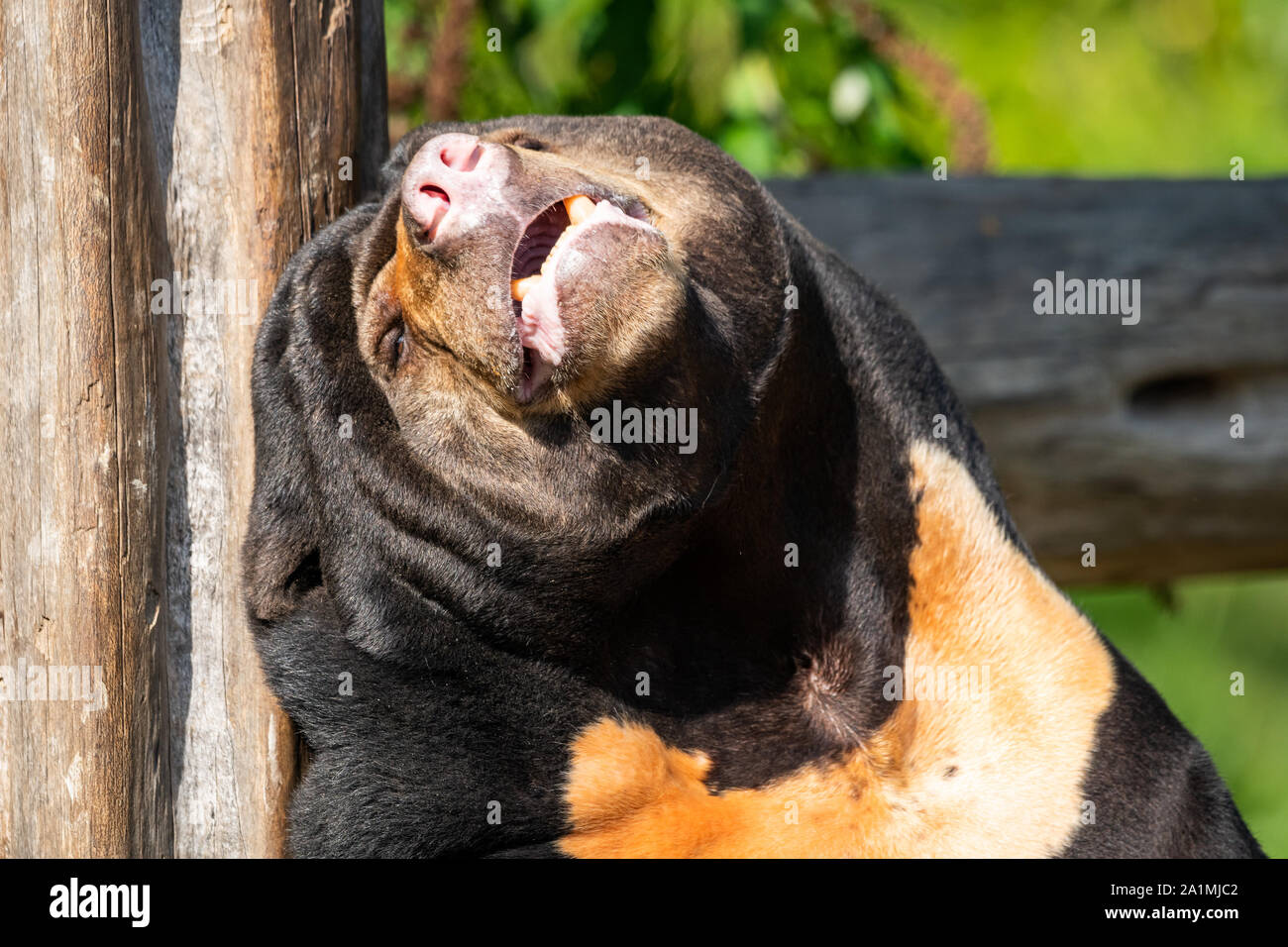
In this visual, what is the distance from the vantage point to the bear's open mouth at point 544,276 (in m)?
2.32

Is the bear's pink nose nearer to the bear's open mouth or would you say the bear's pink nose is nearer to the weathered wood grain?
the bear's open mouth

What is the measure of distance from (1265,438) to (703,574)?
294cm

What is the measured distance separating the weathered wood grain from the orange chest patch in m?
1.96

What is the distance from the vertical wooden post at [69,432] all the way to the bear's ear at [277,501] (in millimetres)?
206

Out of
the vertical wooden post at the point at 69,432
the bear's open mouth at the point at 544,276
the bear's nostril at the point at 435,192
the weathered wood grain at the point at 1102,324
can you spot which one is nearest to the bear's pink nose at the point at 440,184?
the bear's nostril at the point at 435,192

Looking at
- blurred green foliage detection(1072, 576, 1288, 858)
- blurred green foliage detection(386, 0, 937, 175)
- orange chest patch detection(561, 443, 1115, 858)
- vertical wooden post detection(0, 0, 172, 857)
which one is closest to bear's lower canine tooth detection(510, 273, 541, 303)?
vertical wooden post detection(0, 0, 172, 857)

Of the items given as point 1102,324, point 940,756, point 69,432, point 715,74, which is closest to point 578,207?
point 69,432

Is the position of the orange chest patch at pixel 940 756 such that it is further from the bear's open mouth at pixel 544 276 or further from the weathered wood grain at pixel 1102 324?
the weathered wood grain at pixel 1102 324

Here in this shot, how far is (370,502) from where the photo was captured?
2396mm

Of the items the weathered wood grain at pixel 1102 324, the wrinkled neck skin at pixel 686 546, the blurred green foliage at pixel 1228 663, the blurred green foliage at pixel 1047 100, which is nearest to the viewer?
the wrinkled neck skin at pixel 686 546

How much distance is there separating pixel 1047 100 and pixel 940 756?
A: 833cm
